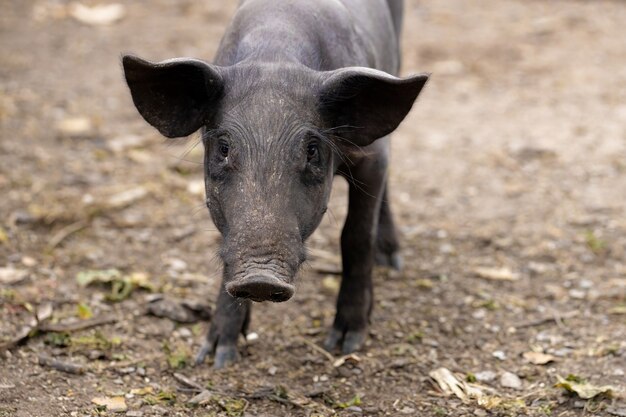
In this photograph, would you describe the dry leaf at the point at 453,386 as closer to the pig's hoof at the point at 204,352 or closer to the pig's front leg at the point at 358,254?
the pig's front leg at the point at 358,254

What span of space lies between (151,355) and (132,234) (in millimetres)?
1680

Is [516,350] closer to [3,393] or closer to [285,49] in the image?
[285,49]

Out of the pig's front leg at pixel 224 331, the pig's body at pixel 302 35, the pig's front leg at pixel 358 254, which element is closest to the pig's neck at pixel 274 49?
the pig's body at pixel 302 35

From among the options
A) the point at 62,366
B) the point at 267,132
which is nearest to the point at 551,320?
the point at 267,132

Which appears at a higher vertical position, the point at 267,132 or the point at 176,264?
the point at 267,132

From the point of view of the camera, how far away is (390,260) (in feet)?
21.2

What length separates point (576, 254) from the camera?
261 inches

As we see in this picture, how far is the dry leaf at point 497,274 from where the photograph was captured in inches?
249

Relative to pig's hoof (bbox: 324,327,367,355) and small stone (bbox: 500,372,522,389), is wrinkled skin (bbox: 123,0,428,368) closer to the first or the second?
pig's hoof (bbox: 324,327,367,355)

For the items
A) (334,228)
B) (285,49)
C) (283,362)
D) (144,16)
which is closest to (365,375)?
(283,362)

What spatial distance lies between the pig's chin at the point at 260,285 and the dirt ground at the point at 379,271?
32.7 inches

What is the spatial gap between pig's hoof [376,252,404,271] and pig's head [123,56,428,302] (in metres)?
1.84

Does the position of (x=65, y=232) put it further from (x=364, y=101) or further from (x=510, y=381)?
(x=510, y=381)

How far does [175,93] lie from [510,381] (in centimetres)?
219
